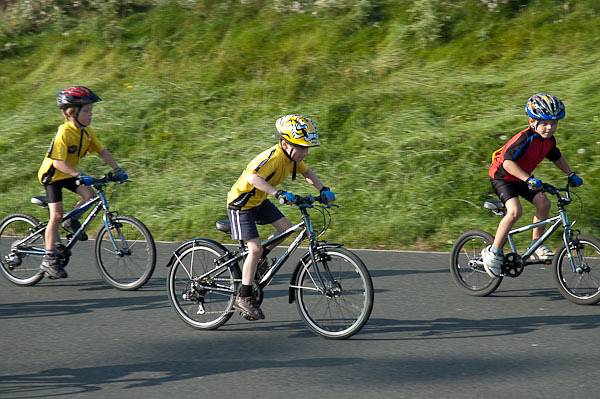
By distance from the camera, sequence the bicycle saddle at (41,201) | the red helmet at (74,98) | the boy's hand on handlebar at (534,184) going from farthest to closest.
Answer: the bicycle saddle at (41,201) < the red helmet at (74,98) < the boy's hand on handlebar at (534,184)

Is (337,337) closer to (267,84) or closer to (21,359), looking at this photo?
(21,359)

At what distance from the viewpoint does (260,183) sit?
7.77 meters

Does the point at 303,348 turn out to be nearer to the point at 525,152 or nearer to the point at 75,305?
the point at 75,305

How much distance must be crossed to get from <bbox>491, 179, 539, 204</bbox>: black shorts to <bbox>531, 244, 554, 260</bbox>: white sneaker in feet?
1.61

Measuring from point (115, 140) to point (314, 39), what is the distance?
166 inches

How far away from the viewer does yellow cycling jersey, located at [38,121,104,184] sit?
9891 mm

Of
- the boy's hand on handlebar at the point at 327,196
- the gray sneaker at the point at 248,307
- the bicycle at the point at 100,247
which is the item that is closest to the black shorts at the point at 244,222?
the gray sneaker at the point at 248,307

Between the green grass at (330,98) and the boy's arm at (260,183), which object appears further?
the green grass at (330,98)

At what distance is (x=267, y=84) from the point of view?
56.5ft

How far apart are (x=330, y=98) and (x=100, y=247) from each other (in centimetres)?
708

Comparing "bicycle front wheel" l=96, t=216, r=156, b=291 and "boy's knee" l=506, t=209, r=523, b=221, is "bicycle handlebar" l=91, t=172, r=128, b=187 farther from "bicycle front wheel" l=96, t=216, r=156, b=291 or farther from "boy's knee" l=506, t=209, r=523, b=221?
"boy's knee" l=506, t=209, r=523, b=221

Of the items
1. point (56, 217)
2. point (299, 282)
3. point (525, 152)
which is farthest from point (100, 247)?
point (525, 152)

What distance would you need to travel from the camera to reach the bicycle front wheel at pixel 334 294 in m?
7.61

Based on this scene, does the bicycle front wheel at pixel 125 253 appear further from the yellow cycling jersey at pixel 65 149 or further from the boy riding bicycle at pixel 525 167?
the boy riding bicycle at pixel 525 167
